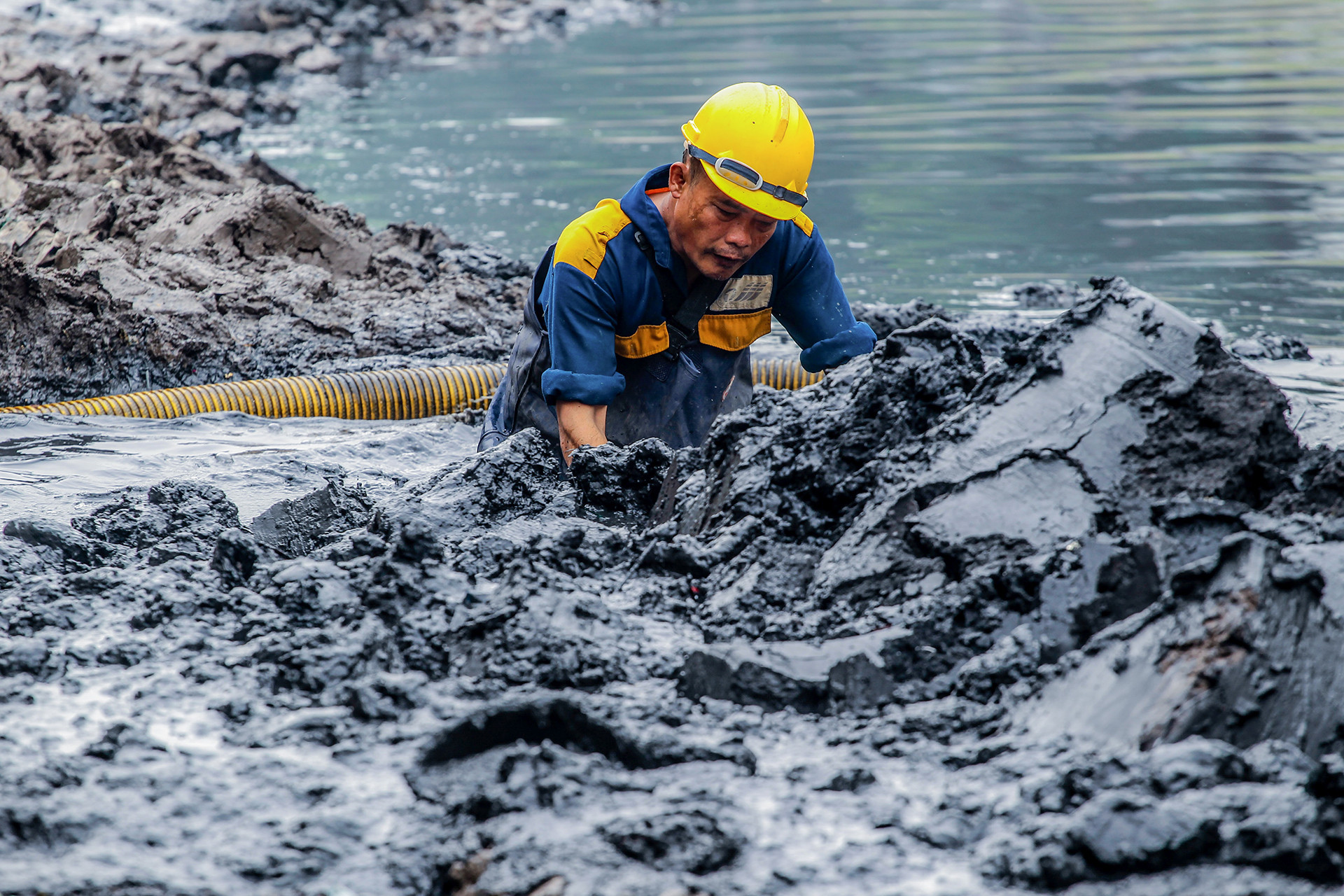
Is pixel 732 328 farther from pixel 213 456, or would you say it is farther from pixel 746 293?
pixel 213 456

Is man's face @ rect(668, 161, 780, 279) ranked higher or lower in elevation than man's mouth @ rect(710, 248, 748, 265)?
higher

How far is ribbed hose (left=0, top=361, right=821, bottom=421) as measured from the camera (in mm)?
6531

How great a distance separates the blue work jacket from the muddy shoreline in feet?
1.28

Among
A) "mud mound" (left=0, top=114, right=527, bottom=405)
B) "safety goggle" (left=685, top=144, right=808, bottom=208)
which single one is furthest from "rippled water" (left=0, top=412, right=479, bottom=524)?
"safety goggle" (left=685, top=144, right=808, bottom=208)

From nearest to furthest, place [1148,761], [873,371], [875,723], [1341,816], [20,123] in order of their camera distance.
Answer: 1. [1341,816]
2. [1148,761]
3. [875,723]
4. [873,371]
5. [20,123]

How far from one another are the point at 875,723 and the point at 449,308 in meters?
6.30

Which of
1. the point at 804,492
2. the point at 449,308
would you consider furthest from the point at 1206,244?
the point at 804,492

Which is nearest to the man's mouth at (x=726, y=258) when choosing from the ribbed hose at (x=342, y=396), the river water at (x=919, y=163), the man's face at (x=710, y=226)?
the man's face at (x=710, y=226)

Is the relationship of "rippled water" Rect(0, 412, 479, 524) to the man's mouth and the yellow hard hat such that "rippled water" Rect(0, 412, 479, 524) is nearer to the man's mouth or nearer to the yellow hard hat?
the man's mouth

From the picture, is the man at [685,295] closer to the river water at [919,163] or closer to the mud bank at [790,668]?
the mud bank at [790,668]

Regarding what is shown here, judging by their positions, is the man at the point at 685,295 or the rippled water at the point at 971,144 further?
the rippled water at the point at 971,144

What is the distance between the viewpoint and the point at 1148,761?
7.57 ft

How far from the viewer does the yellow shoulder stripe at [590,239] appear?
14.0ft

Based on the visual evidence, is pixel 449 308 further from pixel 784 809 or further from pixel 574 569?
pixel 784 809
